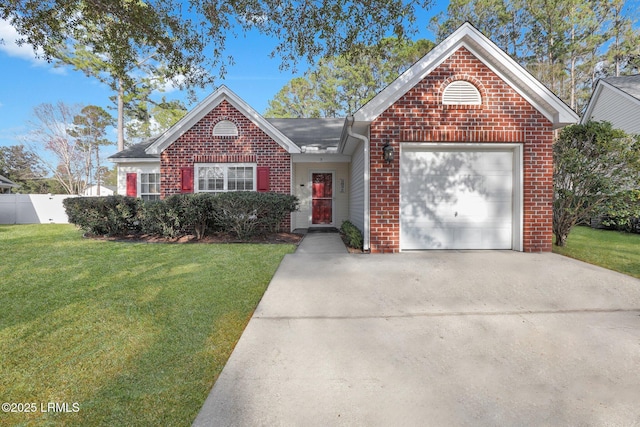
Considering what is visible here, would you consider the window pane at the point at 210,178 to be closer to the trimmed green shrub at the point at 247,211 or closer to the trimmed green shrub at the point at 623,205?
the trimmed green shrub at the point at 247,211

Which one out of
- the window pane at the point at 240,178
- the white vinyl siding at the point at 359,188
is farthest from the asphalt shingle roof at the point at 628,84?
the window pane at the point at 240,178

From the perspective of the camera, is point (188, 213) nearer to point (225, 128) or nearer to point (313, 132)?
point (225, 128)

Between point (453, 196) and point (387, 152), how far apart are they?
1876 mm

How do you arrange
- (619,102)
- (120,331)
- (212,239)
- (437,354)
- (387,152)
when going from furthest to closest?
(619,102)
(212,239)
(387,152)
(120,331)
(437,354)

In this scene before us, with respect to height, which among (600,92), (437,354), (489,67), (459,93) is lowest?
(437,354)

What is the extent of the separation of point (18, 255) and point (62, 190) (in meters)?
40.1

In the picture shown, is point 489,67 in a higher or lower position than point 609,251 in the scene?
higher

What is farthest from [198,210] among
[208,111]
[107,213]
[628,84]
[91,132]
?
[91,132]

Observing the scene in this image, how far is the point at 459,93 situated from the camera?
6227 millimetres

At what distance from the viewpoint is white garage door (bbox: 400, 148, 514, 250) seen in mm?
6410

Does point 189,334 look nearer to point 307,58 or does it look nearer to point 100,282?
point 100,282

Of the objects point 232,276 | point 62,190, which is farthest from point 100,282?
point 62,190

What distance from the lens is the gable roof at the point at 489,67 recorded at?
5957 mm

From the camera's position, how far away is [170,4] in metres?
5.54
